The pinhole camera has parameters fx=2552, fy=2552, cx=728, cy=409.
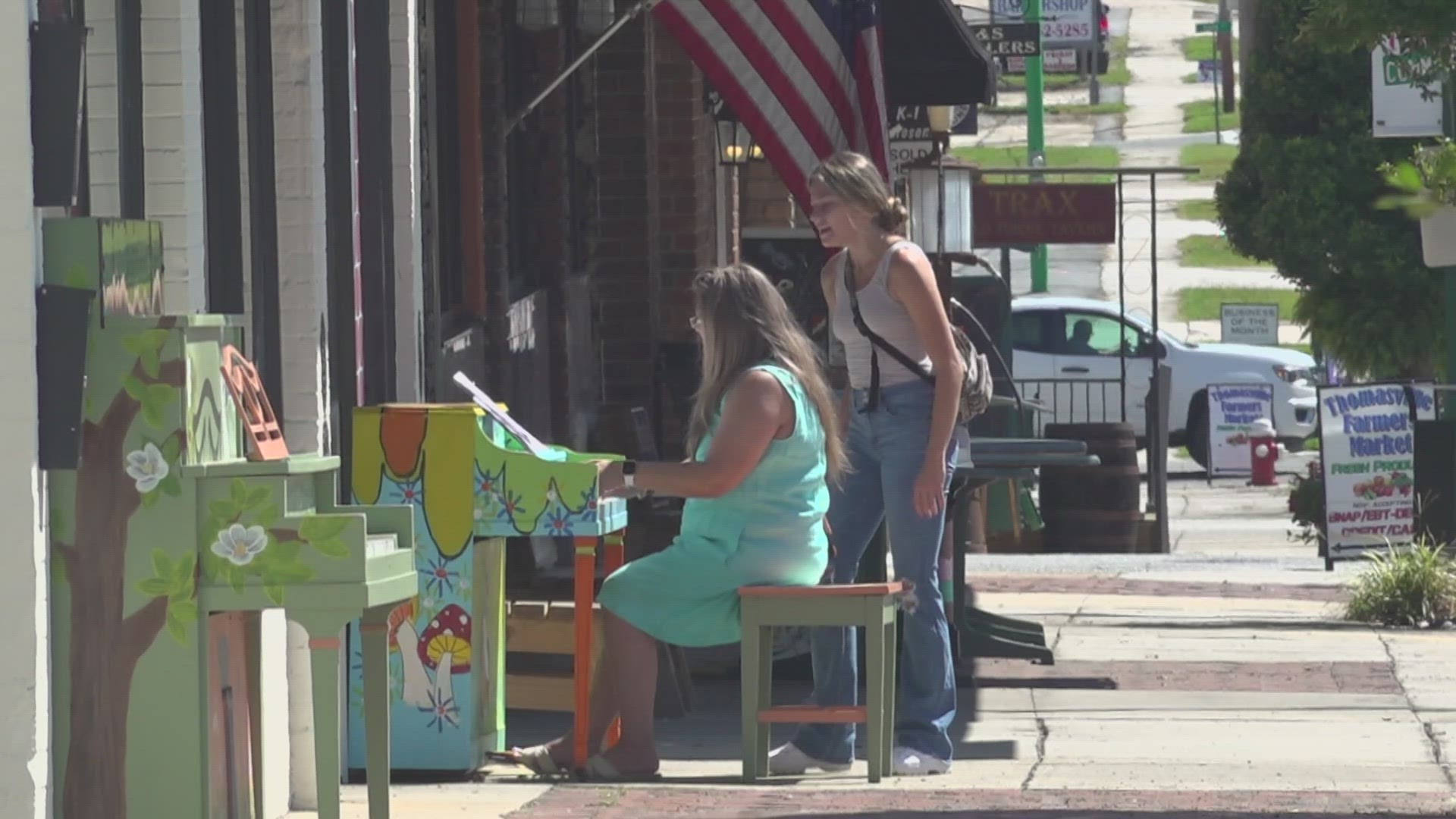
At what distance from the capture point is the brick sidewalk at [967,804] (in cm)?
620

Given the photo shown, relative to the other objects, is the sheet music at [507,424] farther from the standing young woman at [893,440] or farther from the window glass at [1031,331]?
the window glass at [1031,331]

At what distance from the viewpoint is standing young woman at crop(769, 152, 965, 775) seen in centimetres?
700

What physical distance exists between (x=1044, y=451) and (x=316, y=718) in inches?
152

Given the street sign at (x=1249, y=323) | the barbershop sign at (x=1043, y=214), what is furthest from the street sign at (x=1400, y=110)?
the street sign at (x=1249, y=323)

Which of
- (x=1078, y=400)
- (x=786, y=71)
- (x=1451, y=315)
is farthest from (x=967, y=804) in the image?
(x=1078, y=400)

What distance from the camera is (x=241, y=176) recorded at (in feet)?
21.0

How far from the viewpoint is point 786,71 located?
8.82 metres

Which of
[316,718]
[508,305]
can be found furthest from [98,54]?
[508,305]

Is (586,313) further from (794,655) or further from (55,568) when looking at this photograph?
(55,568)

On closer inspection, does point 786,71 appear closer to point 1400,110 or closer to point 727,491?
point 727,491

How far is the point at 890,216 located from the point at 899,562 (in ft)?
3.17

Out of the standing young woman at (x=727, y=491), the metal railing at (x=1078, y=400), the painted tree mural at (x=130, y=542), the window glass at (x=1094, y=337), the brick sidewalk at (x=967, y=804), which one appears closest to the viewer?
the painted tree mural at (x=130, y=542)

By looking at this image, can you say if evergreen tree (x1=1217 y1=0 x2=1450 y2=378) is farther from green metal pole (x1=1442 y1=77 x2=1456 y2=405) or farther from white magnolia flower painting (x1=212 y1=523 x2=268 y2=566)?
white magnolia flower painting (x1=212 y1=523 x2=268 y2=566)

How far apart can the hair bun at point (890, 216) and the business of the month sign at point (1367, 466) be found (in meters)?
5.98
